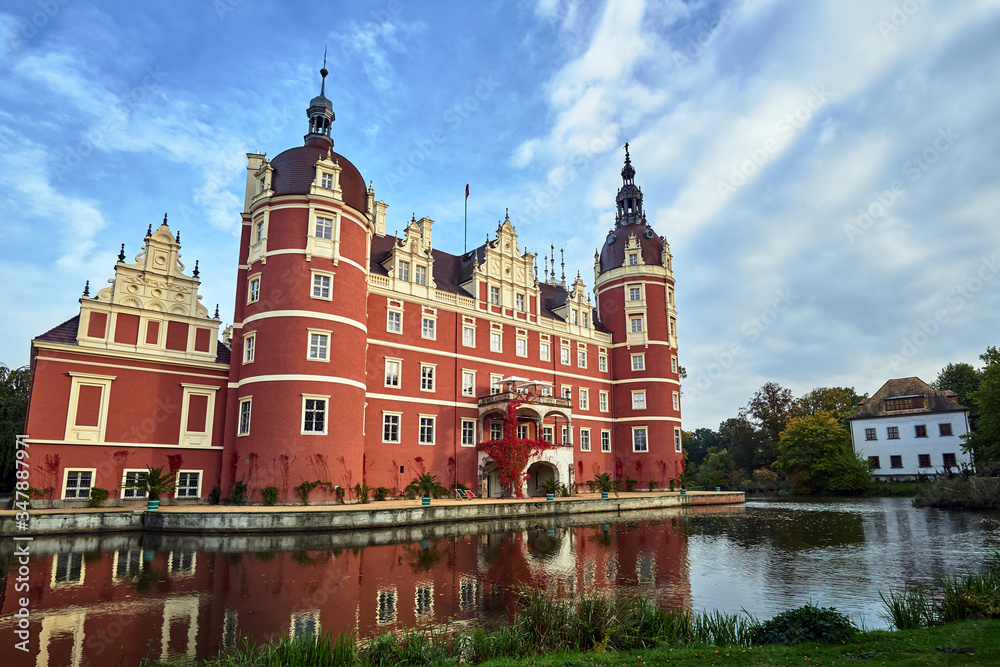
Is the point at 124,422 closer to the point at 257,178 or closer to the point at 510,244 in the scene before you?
the point at 257,178

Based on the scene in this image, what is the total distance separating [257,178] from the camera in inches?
1329

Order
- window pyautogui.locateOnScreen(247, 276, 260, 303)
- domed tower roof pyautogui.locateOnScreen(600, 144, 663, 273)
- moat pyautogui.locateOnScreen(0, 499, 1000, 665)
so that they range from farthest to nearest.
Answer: domed tower roof pyautogui.locateOnScreen(600, 144, 663, 273)
window pyautogui.locateOnScreen(247, 276, 260, 303)
moat pyautogui.locateOnScreen(0, 499, 1000, 665)

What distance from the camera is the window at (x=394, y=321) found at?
35.2 m

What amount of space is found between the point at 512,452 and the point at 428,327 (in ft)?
30.5

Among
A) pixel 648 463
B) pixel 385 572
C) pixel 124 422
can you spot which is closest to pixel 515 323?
pixel 648 463

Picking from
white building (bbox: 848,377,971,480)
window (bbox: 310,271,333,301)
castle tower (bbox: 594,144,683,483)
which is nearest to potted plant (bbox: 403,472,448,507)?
window (bbox: 310,271,333,301)

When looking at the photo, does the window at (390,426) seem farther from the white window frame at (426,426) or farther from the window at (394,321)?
A: the window at (394,321)

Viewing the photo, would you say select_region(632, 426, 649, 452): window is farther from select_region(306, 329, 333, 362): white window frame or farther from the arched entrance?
select_region(306, 329, 333, 362): white window frame

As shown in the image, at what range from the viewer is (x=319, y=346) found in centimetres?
2998

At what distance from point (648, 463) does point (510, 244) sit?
802 inches

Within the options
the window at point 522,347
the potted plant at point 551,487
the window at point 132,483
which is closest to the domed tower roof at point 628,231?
the window at point 522,347

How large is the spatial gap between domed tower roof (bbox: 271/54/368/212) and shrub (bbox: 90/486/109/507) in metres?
16.3

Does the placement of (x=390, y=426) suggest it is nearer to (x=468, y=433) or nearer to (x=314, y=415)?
(x=468, y=433)

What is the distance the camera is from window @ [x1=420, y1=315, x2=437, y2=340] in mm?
36875
